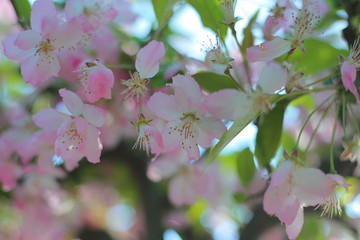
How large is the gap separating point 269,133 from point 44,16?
15.6 inches

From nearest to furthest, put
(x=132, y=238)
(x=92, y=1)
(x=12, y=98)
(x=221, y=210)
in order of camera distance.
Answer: (x=92, y=1) → (x=12, y=98) → (x=221, y=210) → (x=132, y=238)

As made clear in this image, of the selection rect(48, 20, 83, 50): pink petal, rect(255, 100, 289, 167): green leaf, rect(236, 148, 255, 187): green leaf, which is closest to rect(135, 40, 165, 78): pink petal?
rect(48, 20, 83, 50): pink petal

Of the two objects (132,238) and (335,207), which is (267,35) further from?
(132,238)

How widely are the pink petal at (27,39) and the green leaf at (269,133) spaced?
36cm

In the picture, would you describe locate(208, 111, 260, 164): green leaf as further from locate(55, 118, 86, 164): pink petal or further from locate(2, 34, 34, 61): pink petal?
locate(2, 34, 34, 61): pink petal

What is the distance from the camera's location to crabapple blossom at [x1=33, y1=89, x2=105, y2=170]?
2.58ft

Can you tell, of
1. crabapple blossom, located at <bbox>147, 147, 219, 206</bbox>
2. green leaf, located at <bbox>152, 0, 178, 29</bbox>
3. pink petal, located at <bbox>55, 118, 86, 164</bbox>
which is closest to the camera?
pink petal, located at <bbox>55, 118, 86, 164</bbox>

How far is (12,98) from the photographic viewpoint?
1.67 m

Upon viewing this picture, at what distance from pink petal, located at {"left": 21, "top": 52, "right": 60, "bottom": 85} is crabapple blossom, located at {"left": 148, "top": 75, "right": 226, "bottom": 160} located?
15 centimetres

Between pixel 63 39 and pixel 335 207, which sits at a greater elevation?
pixel 63 39

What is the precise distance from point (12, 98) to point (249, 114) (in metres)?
1.12

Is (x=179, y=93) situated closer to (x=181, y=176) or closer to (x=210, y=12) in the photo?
(x=210, y=12)

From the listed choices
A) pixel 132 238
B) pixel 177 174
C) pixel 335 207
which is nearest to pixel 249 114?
pixel 335 207

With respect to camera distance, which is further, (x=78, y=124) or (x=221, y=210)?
(x=221, y=210)
